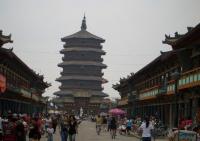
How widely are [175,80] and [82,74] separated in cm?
10694

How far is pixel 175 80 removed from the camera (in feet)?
87.1

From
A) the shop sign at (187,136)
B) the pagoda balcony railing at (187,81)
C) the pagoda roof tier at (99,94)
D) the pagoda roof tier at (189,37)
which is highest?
the pagoda roof tier at (99,94)

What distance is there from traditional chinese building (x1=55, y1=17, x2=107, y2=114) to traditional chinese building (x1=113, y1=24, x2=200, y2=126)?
5571 cm

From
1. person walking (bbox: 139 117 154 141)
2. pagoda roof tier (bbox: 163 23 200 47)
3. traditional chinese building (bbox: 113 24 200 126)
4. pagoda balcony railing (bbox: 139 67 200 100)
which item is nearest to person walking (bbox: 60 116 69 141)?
traditional chinese building (bbox: 113 24 200 126)

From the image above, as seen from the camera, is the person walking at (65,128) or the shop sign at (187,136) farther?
the person walking at (65,128)

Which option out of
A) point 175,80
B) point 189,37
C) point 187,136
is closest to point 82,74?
point 189,37

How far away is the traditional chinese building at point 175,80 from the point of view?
3672 cm

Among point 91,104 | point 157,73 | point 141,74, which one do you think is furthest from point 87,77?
point 157,73

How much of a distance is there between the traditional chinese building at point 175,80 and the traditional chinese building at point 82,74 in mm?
55712

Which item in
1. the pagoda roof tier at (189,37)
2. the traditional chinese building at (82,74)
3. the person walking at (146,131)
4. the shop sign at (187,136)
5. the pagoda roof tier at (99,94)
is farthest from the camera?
the pagoda roof tier at (99,94)

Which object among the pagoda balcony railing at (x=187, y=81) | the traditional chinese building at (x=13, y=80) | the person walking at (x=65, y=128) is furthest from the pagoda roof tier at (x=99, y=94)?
the person walking at (x=65, y=128)

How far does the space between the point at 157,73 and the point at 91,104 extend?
72266 mm

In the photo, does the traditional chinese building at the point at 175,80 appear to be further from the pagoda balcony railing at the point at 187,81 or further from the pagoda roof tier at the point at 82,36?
the pagoda roof tier at the point at 82,36

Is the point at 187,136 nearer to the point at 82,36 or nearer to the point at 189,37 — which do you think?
the point at 189,37
